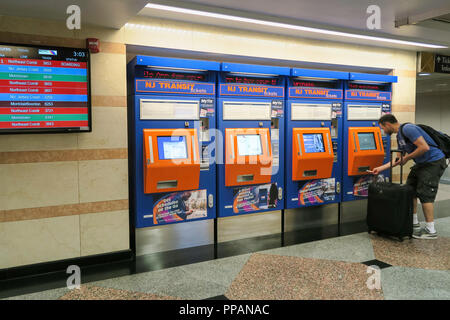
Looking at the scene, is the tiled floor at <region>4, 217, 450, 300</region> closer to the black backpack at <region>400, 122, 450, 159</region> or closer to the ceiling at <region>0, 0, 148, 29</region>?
the black backpack at <region>400, 122, 450, 159</region>

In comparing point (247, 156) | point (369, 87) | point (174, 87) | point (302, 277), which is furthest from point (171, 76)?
point (369, 87)

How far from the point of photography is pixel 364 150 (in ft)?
16.6

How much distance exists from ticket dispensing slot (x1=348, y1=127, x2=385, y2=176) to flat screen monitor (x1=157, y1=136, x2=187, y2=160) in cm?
241

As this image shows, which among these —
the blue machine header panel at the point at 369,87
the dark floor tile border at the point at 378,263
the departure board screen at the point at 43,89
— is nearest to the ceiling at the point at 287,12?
the departure board screen at the point at 43,89

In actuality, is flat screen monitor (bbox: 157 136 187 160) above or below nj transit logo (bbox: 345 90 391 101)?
below

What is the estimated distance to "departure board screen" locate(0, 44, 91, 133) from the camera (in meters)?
3.26

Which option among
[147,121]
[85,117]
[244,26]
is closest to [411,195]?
[244,26]

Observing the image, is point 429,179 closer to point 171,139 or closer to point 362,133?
point 362,133

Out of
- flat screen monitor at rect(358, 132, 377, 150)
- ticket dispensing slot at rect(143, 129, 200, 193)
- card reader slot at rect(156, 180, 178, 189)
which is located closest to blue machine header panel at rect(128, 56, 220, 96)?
ticket dispensing slot at rect(143, 129, 200, 193)

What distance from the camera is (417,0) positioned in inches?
145

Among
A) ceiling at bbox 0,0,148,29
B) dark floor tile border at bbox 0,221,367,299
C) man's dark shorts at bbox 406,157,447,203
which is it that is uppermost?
ceiling at bbox 0,0,148,29

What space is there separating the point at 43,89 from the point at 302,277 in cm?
297

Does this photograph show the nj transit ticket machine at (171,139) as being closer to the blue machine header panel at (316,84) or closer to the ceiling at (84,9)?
the ceiling at (84,9)
